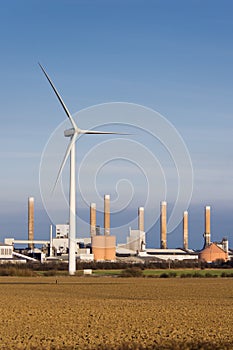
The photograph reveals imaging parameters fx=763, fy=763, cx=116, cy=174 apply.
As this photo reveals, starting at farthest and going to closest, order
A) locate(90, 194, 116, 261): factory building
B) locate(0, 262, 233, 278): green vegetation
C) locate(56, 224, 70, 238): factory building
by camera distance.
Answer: locate(56, 224, 70, 238): factory building → locate(90, 194, 116, 261): factory building → locate(0, 262, 233, 278): green vegetation

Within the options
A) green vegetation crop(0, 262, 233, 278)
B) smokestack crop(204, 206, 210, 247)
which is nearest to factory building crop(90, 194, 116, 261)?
green vegetation crop(0, 262, 233, 278)

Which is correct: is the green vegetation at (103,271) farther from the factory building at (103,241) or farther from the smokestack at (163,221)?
the smokestack at (163,221)

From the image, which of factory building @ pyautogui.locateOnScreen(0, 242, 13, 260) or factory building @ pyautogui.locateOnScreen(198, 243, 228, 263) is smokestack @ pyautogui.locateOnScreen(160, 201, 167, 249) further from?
factory building @ pyautogui.locateOnScreen(0, 242, 13, 260)

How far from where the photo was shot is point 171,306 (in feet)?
164

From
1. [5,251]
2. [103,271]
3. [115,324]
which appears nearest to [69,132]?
[103,271]

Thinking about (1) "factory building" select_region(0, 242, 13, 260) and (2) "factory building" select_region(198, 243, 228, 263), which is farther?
(2) "factory building" select_region(198, 243, 228, 263)

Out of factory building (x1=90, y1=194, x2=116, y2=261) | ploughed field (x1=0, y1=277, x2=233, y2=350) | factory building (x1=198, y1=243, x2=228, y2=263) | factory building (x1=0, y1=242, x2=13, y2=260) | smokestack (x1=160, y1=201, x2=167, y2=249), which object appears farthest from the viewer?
smokestack (x1=160, y1=201, x2=167, y2=249)

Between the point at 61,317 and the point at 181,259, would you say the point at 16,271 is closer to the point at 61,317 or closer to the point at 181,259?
the point at 181,259

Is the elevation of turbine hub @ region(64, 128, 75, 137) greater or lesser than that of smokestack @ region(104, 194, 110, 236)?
greater

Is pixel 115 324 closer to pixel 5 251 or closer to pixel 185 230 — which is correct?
pixel 5 251

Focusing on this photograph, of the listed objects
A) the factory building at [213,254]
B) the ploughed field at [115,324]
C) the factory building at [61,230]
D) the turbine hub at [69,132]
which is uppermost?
the turbine hub at [69,132]

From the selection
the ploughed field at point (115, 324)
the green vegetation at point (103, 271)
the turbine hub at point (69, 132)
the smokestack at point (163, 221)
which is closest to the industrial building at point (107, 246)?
the smokestack at point (163, 221)

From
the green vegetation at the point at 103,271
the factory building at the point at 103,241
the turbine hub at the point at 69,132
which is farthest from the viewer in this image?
the factory building at the point at 103,241

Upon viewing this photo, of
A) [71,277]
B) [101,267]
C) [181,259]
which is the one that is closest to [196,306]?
[71,277]
